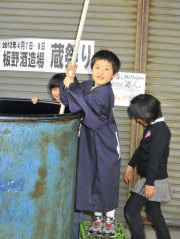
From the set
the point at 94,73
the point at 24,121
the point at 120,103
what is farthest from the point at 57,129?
the point at 120,103

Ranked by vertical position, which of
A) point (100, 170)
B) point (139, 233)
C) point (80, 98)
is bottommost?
point (139, 233)

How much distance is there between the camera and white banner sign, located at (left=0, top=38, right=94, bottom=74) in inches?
164

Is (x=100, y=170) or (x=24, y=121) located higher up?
(x=24, y=121)

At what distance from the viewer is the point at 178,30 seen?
4.11 m

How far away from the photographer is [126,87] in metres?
4.20

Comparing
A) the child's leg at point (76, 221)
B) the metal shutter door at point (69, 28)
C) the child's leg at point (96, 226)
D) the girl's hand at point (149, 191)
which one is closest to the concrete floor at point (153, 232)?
the metal shutter door at point (69, 28)

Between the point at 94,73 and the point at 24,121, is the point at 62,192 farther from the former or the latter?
the point at 94,73

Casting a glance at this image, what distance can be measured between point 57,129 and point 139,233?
1.56m

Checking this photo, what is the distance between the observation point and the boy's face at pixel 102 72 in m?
A: 2.79

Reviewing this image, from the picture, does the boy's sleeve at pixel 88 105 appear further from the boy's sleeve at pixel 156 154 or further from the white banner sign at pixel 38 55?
the white banner sign at pixel 38 55

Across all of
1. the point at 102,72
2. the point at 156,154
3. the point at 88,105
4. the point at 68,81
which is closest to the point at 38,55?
the point at 102,72

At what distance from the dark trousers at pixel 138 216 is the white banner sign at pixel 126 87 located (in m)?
1.39

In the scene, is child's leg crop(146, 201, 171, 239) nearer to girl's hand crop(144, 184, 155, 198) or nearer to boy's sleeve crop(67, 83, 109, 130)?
girl's hand crop(144, 184, 155, 198)

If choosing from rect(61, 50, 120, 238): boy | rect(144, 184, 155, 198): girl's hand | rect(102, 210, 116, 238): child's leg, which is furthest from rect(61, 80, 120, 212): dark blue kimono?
rect(144, 184, 155, 198): girl's hand
